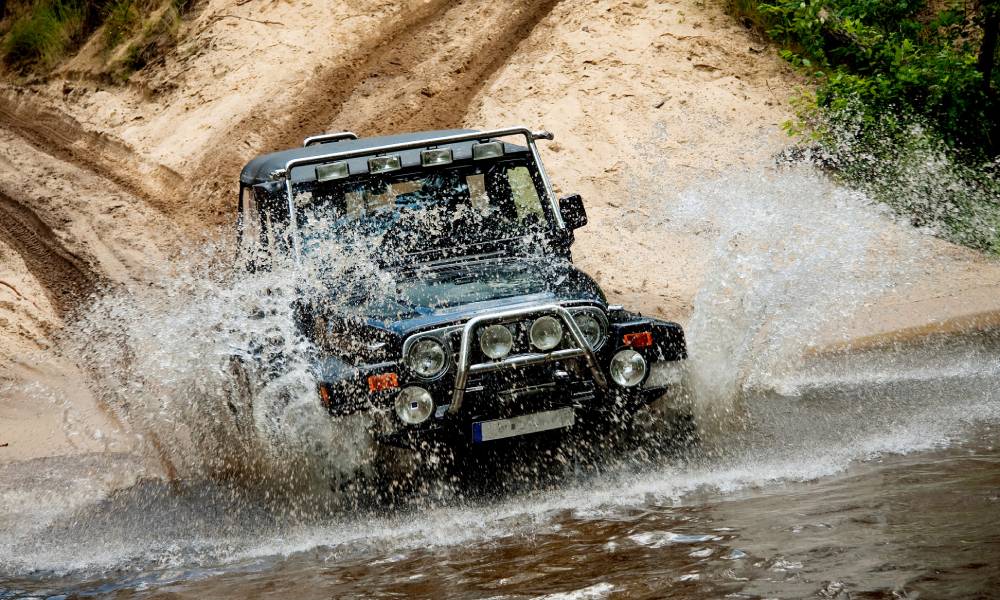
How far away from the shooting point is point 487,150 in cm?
555

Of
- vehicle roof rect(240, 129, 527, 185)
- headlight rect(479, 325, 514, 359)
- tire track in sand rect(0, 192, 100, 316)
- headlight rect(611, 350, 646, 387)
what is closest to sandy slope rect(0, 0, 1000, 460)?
tire track in sand rect(0, 192, 100, 316)

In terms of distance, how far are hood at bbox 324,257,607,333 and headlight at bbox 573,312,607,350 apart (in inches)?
3.4

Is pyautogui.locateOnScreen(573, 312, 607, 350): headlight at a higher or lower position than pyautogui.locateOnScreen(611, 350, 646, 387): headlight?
higher

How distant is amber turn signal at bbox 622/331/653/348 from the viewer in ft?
15.5

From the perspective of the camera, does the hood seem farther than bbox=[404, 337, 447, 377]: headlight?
Yes

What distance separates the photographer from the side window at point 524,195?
222 inches

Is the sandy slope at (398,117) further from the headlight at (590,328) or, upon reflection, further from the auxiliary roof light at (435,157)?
the headlight at (590,328)

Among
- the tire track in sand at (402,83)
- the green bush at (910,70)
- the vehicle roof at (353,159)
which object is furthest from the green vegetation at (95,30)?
the vehicle roof at (353,159)

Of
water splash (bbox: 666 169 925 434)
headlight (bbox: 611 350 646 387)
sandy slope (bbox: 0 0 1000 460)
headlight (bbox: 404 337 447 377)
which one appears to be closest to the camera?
headlight (bbox: 404 337 447 377)

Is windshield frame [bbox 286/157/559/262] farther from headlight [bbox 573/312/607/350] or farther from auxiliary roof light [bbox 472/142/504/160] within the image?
headlight [bbox 573/312/607/350]

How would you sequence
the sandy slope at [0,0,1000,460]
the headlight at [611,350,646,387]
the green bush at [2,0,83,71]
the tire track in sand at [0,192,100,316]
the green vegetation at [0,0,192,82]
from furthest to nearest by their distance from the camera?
the green bush at [2,0,83,71] → the green vegetation at [0,0,192,82] → the sandy slope at [0,0,1000,460] → the tire track in sand at [0,192,100,316] → the headlight at [611,350,646,387]

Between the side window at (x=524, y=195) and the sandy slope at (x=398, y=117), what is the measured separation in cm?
375

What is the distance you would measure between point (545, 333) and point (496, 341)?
23 cm

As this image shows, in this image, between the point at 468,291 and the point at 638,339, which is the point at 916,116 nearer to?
the point at 638,339
